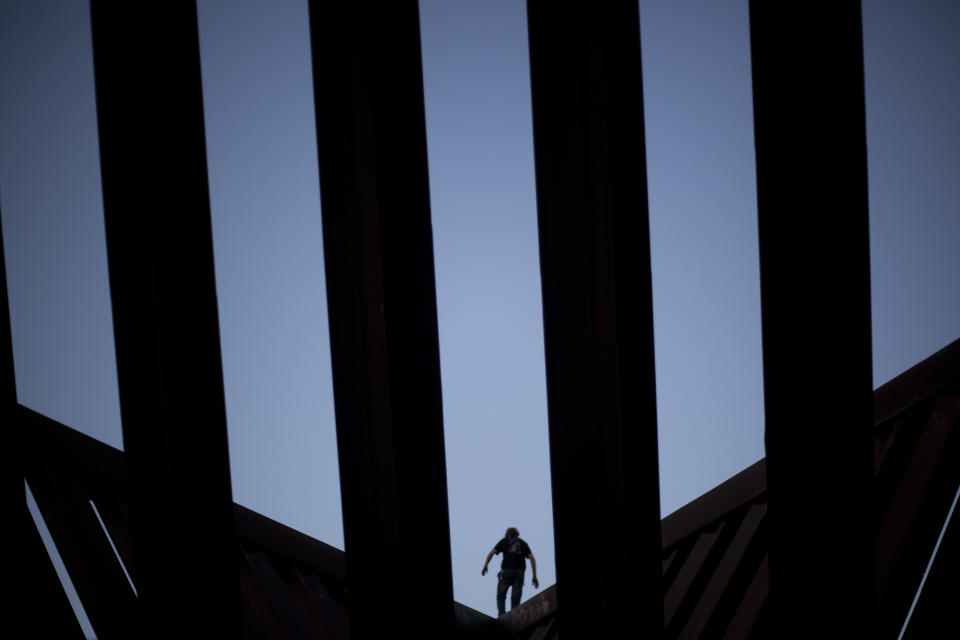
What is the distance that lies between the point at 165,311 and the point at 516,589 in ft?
39.8

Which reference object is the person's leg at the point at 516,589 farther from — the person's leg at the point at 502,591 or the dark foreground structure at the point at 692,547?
the dark foreground structure at the point at 692,547

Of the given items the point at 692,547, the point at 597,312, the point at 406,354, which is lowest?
the point at 692,547

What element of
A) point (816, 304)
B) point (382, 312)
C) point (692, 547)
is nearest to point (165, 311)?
point (382, 312)

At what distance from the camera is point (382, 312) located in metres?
4.62

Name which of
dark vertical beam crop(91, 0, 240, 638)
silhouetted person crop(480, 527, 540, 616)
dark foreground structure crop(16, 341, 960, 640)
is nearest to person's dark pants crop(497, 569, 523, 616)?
silhouetted person crop(480, 527, 540, 616)

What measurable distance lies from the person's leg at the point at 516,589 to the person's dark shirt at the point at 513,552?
0.15 metres

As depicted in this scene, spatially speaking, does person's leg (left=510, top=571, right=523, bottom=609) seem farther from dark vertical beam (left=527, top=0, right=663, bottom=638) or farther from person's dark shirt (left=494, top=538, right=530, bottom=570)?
dark vertical beam (left=527, top=0, right=663, bottom=638)

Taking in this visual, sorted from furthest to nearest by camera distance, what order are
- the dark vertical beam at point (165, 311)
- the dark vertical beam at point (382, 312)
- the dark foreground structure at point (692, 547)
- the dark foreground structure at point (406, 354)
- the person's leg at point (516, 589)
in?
1. the person's leg at point (516, 589)
2. the dark foreground structure at point (692, 547)
3. the dark vertical beam at point (382, 312)
4. the dark vertical beam at point (165, 311)
5. the dark foreground structure at point (406, 354)

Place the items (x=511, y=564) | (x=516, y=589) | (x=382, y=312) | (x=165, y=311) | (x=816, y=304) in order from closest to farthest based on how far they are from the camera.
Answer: (x=816, y=304), (x=165, y=311), (x=382, y=312), (x=516, y=589), (x=511, y=564)

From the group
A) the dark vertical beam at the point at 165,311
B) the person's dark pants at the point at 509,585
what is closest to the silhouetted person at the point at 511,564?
the person's dark pants at the point at 509,585

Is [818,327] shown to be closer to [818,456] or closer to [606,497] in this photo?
[818,456]

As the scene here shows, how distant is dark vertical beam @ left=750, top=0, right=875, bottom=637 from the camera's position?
3582 millimetres

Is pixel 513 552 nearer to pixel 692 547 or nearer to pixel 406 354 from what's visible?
pixel 692 547

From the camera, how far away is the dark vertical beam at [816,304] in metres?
3.58
